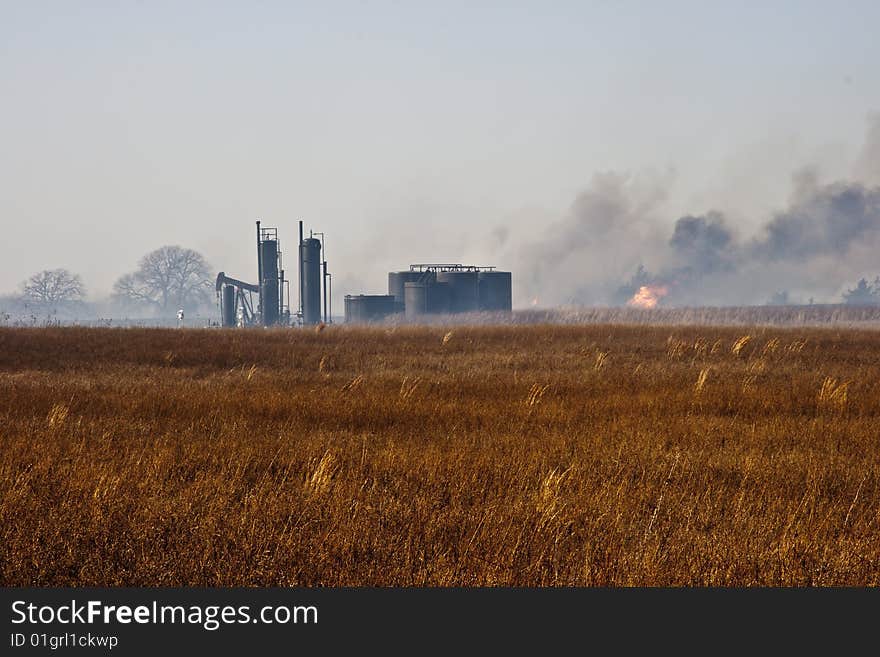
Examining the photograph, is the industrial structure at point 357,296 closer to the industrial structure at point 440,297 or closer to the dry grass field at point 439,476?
the industrial structure at point 440,297

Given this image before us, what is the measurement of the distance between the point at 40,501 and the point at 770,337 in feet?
87.9

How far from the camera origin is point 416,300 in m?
75.9

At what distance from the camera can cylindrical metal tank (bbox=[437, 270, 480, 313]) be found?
75812 mm

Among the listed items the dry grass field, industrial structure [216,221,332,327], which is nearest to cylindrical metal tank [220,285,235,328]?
industrial structure [216,221,332,327]

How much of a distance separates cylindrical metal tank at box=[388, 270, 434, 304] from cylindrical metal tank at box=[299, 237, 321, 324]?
21.6 feet

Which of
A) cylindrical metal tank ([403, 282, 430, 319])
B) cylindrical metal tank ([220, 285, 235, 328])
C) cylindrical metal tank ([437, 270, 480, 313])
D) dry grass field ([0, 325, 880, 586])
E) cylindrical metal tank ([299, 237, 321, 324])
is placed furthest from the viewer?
cylindrical metal tank ([220, 285, 235, 328])

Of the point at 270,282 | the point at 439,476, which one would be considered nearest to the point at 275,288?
the point at 270,282

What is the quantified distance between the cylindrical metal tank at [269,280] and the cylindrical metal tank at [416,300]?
1059 cm

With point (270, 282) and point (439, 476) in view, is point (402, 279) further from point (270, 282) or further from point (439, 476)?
point (439, 476)

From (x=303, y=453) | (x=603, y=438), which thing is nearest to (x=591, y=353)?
(x=603, y=438)

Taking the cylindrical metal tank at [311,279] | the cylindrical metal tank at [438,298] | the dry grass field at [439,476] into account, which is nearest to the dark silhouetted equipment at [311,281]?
the cylindrical metal tank at [311,279]

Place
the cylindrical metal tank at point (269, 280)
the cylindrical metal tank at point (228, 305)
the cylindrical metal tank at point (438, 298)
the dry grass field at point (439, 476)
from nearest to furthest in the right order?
the dry grass field at point (439, 476) → the cylindrical metal tank at point (438, 298) → the cylindrical metal tank at point (269, 280) → the cylindrical metal tank at point (228, 305)

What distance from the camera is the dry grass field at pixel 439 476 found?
6.47 meters

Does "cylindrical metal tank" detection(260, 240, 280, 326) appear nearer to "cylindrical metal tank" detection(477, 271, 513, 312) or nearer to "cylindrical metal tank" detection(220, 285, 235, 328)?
"cylindrical metal tank" detection(220, 285, 235, 328)
